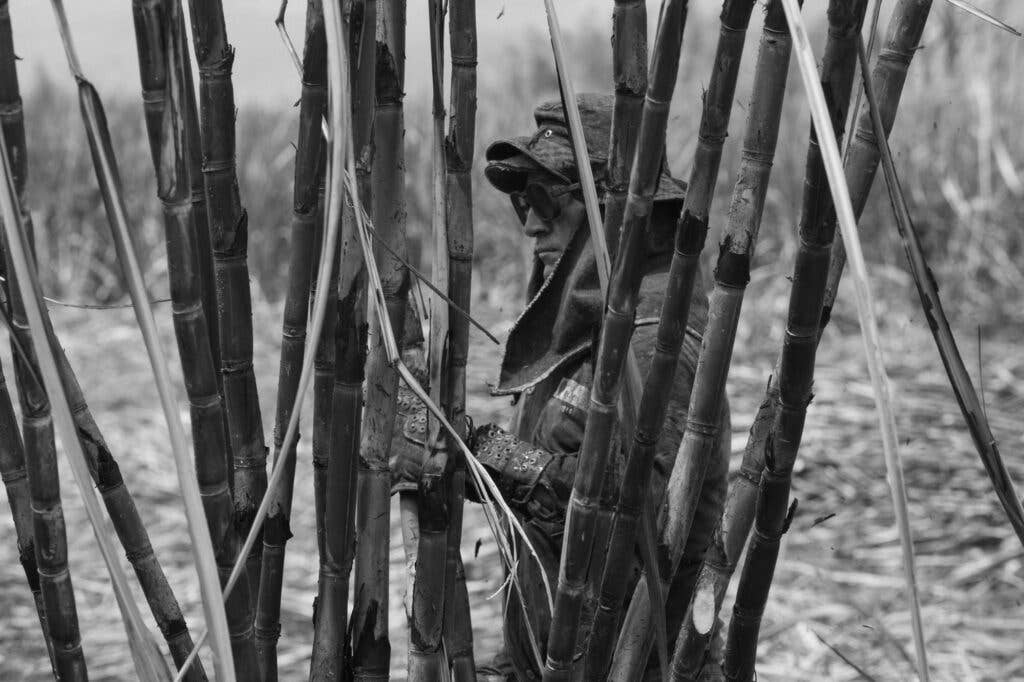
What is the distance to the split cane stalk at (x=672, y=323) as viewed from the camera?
93 cm

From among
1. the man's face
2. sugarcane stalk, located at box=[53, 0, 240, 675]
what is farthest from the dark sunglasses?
sugarcane stalk, located at box=[53, 0, 240, 675]

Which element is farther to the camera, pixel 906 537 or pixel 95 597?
pixel 95 597

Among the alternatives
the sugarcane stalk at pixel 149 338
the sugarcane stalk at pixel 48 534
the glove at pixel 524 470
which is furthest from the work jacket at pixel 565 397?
the sugarcane stalk at pixel 149 338

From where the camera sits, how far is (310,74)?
1.00 metres

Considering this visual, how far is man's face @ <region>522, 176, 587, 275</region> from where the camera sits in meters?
1.66

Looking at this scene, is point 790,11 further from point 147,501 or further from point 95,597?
point 147,501

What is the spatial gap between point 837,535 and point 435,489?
2.42 m

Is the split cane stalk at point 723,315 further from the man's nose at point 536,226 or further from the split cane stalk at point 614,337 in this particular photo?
the man's nose at point 536,226

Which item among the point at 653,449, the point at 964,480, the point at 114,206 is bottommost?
the point at 964,480

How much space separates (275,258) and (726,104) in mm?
4558

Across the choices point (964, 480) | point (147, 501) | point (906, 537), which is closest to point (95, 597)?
point (147, 501)

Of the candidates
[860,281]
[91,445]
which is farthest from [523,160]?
[860,281]

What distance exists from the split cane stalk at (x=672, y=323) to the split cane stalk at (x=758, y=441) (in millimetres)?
85

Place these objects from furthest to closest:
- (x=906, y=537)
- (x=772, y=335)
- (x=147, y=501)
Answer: (x=772, y=335) < (x=147, y=501) < (x=906, y=537)
